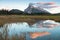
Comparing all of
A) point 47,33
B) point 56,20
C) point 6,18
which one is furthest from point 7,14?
point 47,33

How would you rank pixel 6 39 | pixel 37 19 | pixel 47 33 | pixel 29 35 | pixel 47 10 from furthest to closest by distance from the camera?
pixel 37 19 → pixel 47 10 → pixel 47 33 → pixel 29 35 → pixel 6 39

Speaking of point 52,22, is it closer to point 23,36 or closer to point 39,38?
point 39,38

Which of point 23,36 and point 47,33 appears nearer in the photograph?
point 23,36

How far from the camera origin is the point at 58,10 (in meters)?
12.1

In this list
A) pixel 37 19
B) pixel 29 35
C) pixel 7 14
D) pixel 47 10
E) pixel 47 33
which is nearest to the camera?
pixel 29 35

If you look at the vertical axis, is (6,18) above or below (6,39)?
below

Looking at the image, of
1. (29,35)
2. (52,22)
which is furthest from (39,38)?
(52,22)

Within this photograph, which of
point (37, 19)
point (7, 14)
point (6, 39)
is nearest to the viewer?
point (6, 39)

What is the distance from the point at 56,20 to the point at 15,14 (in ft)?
8.68

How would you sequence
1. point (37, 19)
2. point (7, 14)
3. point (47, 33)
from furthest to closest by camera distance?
point (37, 19) → point (7, 14) → point (47, 33)

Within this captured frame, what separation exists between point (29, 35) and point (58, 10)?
3.76 m

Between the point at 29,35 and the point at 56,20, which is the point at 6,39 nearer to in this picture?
the point at 29,35

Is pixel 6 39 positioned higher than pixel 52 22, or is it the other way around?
pixel 6 39

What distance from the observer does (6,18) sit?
1267cm
